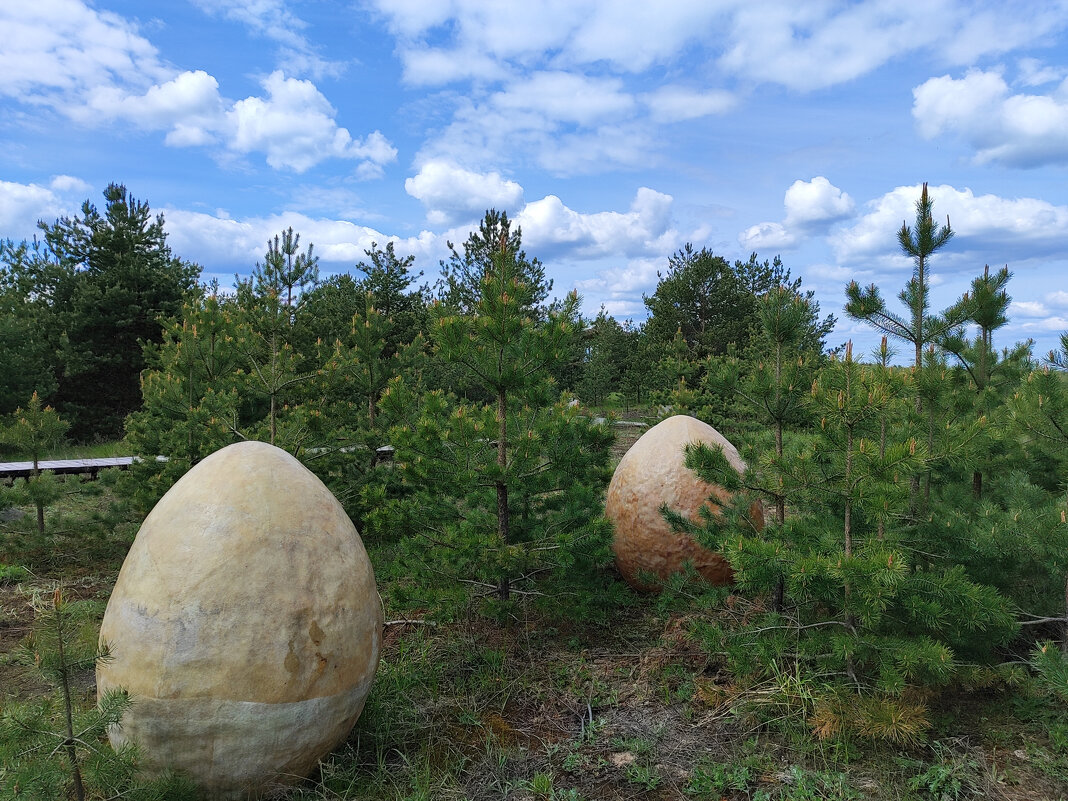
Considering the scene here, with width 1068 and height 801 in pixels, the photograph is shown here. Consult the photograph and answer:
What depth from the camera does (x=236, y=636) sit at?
10.6 feet

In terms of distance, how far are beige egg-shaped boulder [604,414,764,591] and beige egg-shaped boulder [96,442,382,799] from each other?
3232 millimetres

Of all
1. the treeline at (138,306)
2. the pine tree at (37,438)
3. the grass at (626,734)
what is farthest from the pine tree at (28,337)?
the grass at (626,734)

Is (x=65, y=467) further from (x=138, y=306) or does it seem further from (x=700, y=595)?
(x=700, y=595)

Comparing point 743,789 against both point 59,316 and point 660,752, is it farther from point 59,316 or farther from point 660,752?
point 59,316

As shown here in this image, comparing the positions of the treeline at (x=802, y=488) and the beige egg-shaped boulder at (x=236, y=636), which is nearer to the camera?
the beige egg-shaped boulder at (x=236, y=636)

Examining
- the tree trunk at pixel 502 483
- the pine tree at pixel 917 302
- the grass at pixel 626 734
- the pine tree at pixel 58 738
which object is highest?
the pine tree at pixel 917 302

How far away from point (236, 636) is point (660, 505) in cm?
391

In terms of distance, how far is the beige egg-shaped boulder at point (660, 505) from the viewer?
20.1 feet

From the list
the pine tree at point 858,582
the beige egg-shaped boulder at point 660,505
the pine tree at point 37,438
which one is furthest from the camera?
the pine tree at point 37,438

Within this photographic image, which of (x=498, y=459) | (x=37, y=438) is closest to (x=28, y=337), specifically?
(x=37, y=438)

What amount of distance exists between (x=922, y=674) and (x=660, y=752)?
1.92m

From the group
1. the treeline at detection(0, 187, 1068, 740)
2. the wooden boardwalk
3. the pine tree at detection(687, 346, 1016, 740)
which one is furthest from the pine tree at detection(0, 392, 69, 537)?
the pine tree at detection(687, 346, 1016, 740)

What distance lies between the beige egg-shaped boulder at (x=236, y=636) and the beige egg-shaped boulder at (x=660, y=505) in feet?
10.6

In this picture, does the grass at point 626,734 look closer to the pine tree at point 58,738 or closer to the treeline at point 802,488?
the treeline at point 802,488
